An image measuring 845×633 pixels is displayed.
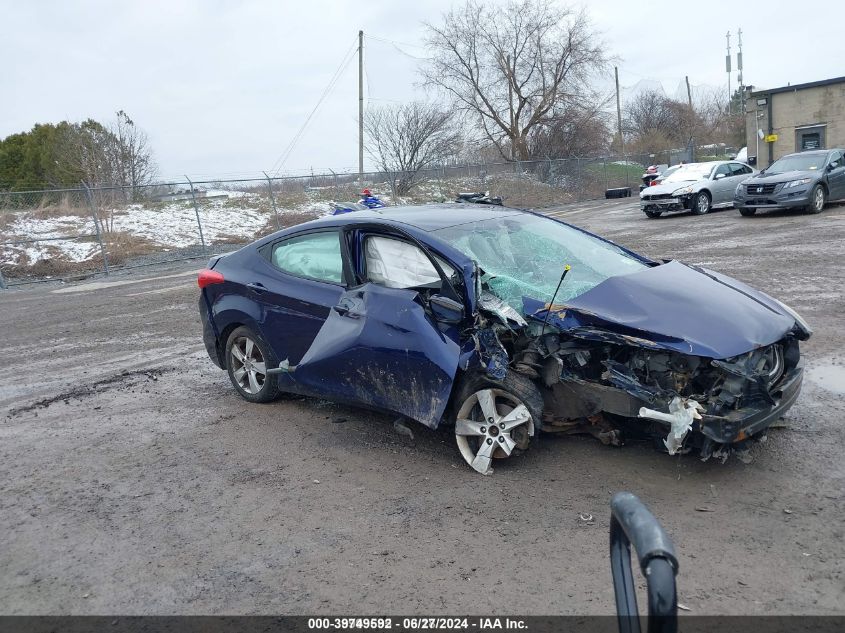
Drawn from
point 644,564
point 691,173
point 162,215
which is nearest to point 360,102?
point 162,215

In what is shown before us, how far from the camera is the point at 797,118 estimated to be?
118ft

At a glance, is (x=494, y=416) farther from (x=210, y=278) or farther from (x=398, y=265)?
(x=210, y=278)

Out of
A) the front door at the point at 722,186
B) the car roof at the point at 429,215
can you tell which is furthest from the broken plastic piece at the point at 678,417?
the front door at the point at 722,186

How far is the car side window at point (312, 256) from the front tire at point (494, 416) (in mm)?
1409

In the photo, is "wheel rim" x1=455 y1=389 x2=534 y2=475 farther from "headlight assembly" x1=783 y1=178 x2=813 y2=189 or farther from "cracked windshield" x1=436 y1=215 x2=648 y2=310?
"headlight assembly" x1=783 y1=178 x2=813 y2=189

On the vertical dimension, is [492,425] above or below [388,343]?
below

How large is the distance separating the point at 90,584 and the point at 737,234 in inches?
585

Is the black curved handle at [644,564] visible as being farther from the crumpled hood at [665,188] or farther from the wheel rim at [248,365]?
the crumpled hood at [665,188]

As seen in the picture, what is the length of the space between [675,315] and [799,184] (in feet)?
51.7

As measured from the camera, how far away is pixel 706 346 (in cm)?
392

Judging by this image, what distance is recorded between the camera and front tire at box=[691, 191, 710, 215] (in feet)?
70.0

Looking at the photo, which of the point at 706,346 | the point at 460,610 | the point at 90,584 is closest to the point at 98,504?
the point at 90,584

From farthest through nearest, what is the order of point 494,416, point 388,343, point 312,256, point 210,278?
point 210,278, point 312,256, point 388,343, point 494,416

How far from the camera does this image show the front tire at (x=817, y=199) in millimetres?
17750
